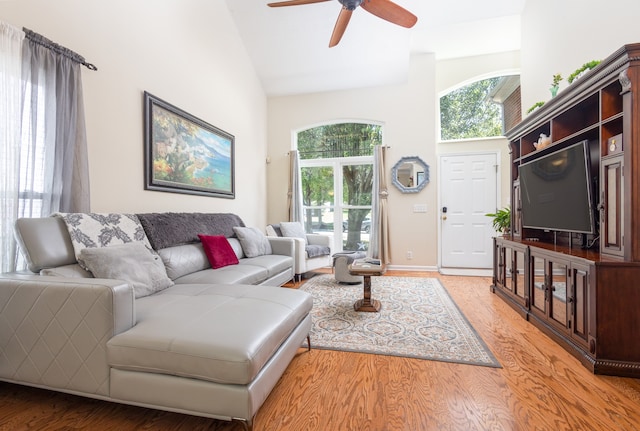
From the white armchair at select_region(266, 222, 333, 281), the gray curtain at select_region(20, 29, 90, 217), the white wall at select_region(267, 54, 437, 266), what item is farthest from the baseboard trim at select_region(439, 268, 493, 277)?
the gray curtain at select_region(20, 29, 90, 217)

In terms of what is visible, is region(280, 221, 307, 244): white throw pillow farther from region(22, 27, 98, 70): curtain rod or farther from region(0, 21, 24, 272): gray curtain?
region(0, 21, 24, 272): gray curtain

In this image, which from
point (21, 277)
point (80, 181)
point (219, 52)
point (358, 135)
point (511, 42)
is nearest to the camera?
point (21, 277)

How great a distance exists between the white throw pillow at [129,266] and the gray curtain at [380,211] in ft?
11.2

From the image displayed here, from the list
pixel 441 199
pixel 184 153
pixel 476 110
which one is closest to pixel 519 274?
pixel 441 199

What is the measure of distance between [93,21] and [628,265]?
13.4 ft

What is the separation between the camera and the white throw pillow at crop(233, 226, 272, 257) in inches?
137

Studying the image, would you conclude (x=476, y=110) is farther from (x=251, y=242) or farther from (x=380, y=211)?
(x=251, y=242)

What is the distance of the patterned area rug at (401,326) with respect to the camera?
197cm

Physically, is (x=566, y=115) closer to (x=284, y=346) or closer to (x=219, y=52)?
(x=284, y=346)

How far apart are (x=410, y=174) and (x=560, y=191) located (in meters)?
2.52

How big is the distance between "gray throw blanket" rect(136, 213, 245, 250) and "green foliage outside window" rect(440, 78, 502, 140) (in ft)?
12.8

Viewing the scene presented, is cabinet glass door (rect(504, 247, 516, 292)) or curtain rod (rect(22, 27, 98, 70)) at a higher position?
curtain rod (rect(22, 27, 98, 70))

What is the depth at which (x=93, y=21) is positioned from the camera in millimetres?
2320

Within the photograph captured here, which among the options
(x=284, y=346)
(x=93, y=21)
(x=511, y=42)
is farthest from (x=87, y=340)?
(x=511, y=42)
